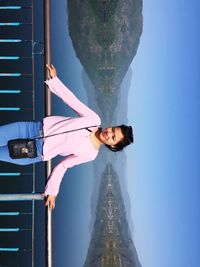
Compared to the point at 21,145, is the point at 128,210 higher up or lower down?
lower down

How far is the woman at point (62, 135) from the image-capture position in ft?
8.54

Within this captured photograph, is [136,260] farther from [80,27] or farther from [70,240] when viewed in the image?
[80,27]

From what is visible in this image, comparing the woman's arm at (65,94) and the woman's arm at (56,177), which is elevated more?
the woman's arm at (65,94)

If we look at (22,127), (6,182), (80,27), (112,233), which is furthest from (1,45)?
(80,27)

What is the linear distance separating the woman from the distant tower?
20.7 feet

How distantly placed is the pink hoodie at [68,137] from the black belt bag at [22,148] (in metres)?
0.10

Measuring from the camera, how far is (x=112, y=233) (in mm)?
11055

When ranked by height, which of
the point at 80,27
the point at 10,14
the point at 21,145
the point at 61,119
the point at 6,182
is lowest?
the point at 6,182

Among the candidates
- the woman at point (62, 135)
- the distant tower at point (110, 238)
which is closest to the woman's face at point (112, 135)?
the woman at point (62, 135)

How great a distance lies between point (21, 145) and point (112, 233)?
8.96 meters

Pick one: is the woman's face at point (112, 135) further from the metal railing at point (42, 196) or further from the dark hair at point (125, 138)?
the metal railing at point (42, 196)

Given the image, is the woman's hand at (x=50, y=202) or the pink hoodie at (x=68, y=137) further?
the pink hoodie at (x=68, y=137)

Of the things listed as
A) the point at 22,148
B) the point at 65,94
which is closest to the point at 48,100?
the point at 65,94

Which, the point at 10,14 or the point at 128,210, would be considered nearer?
the point at 128,210
